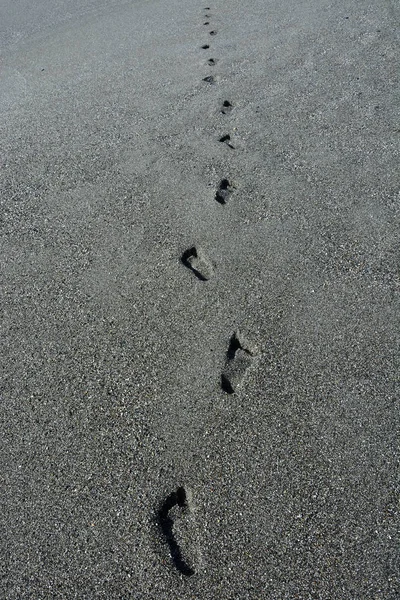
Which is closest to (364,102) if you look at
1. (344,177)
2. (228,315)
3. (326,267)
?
(344,177)

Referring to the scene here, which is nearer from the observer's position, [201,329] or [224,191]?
[201,329]

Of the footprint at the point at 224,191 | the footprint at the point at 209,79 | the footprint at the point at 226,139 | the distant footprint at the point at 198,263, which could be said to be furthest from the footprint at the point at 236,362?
the footprint at the point at 209,79

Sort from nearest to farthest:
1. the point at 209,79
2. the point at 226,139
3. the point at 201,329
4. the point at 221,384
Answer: the point at 221,384 < the point at 201,329 < the point at 226,139 < the point at 209,79

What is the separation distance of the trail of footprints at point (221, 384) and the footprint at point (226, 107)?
17.7 inches

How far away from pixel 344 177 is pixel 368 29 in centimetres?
219

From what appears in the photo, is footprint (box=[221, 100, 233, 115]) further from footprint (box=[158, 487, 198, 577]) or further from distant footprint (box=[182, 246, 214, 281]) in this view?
footprint (box=[158, 487, 198, 577])

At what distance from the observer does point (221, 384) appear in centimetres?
228

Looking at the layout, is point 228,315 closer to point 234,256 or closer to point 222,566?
point 234,256

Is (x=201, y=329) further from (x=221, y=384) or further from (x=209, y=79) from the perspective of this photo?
(x=209, y=79)

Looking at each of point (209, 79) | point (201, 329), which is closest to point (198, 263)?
point (201, 329)

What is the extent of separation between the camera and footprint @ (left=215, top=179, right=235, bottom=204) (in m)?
3.16

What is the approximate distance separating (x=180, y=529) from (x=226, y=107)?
2.81m

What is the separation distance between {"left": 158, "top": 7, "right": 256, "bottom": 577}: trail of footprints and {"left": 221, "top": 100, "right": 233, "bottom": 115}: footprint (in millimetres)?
449

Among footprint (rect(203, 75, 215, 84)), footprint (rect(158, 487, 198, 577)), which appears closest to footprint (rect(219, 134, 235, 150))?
Answer: footprint (rect(203, 75, 215, 84))
